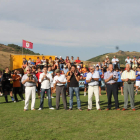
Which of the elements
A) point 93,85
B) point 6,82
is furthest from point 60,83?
point 6,82

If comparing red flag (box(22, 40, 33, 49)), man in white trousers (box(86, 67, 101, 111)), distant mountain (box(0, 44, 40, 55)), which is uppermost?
distant mountain (box(0, 44, 40, 55))

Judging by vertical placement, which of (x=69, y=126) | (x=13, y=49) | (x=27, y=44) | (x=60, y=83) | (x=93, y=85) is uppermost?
(x=13, y=49)

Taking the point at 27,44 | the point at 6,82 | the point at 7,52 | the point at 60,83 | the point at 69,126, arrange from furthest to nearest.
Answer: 1. the point at 7,52
2. the point at 27,44
3. the point at 6,82
4. the point at 60,83
5. the point at 69,126

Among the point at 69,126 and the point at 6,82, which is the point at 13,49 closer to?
the point at 6,82

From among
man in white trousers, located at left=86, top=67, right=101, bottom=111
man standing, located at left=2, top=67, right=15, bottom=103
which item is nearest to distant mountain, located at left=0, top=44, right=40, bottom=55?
man standing, located at left=2, top=67, right=15, bottom=103

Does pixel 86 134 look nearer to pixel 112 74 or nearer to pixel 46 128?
pixel 46 128

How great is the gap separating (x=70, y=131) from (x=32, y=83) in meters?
4.62

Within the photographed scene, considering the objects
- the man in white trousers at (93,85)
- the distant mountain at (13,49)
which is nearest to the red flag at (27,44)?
the man in white trousers at (93,85)

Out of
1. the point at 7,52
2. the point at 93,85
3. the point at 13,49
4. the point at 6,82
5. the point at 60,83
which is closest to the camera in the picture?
the point at 93,85

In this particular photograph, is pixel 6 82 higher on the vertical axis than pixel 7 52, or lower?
lower

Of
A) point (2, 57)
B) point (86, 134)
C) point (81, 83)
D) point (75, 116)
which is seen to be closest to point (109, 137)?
point (86, 134)

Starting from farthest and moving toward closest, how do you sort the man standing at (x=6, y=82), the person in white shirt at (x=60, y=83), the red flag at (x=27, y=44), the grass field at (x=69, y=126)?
the red flag at (x=27, y=44), the man standing at (x=6, y=82), the person in white shirt at (x=60, y=83), the grass field at (x=69, y=126)

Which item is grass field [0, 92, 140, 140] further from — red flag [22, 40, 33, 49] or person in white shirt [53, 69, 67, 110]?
red flag [22, 40, 33, 49]

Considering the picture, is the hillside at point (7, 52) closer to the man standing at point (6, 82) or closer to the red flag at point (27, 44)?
the red flag at point (27, 44)
